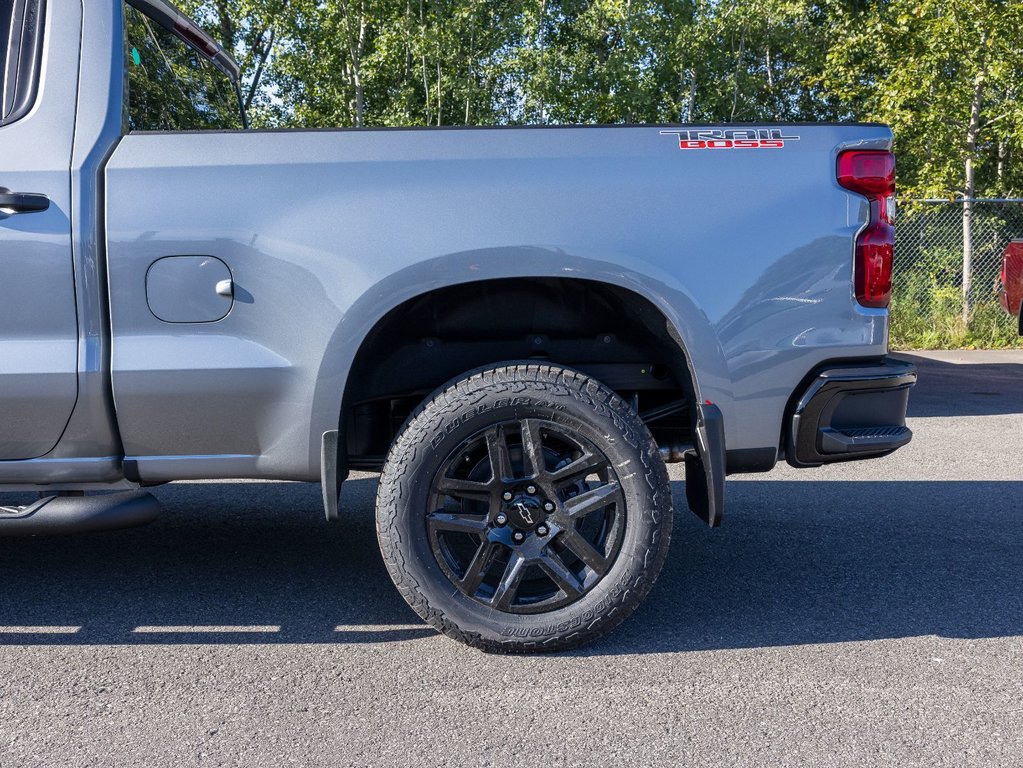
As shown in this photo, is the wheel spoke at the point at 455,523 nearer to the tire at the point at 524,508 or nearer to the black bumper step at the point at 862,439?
the tire at the point at 524,508

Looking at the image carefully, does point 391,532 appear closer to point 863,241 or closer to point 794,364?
point 794,364

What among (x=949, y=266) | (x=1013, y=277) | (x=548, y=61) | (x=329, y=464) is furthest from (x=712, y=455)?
(x=548, y=61)

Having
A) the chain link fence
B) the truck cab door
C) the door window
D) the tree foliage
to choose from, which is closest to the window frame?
the truck cab door

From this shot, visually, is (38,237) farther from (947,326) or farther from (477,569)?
(947,326)

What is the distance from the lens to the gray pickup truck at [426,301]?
276cm

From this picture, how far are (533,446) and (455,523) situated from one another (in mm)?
332

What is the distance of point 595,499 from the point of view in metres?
2.88

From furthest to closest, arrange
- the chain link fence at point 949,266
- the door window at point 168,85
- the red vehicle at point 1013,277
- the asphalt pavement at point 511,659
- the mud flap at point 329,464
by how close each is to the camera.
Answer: the chain link fence at point 949,266 < the red vehicle at point 1013,277 < the door window at point 168,85 < the mud flap at point 329,464 < the asphalt pavement at point 511,659

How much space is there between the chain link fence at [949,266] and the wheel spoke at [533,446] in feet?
36.7

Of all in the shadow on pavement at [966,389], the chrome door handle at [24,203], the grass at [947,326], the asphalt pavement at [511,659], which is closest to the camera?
the asphalt pavement at [511,659]

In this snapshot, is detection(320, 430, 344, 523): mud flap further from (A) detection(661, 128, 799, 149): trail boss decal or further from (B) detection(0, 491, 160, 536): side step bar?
(A) detection(661, 128, 799, 149): trail boss decal

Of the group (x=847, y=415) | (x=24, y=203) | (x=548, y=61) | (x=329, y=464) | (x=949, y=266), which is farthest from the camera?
(x=548, y=61)

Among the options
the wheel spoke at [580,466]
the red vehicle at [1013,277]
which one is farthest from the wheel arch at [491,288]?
the red vehicle at [1013,277]

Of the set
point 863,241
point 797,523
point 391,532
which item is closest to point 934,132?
point 797,523
